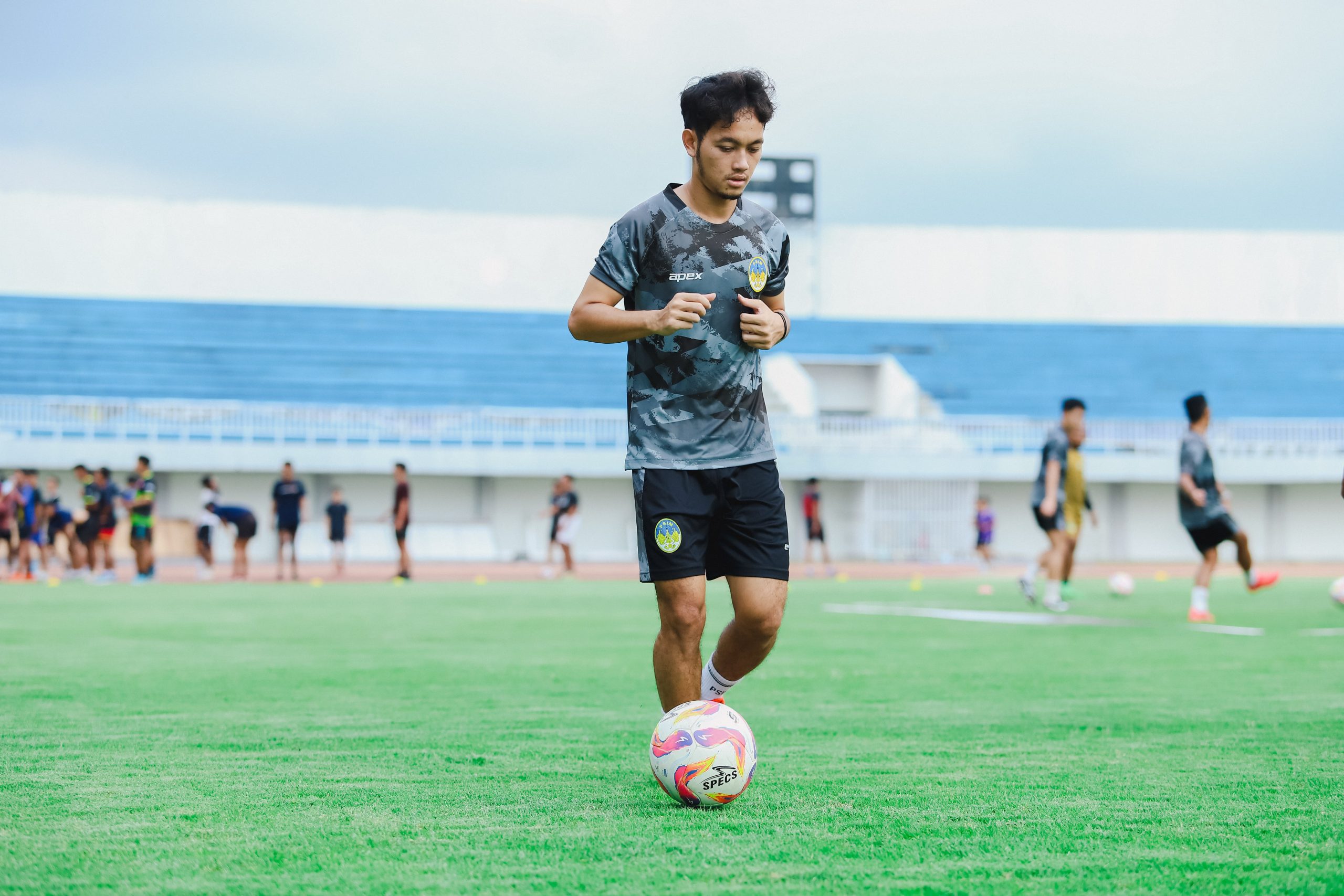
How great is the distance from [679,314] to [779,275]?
23.7 inches

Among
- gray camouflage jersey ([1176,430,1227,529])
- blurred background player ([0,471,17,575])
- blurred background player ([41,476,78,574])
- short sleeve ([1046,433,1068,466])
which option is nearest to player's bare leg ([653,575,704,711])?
gray camouflage jersey ([1176,430,1227,529])

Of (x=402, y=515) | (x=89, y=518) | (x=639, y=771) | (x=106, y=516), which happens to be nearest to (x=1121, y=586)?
(x=402, y=515)

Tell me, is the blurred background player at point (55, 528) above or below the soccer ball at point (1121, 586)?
above

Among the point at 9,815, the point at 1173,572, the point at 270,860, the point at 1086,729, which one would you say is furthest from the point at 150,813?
the point at 1173,572

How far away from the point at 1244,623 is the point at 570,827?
10307 millimetres

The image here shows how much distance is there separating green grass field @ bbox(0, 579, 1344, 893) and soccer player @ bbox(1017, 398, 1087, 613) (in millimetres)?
3575

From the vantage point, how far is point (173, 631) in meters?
11.4

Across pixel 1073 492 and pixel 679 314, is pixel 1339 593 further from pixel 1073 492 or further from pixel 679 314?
pixel 679 314

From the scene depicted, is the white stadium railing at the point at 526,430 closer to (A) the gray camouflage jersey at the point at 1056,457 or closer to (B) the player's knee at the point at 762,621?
(A) the gray camouflage jersey at the point at 1056,457

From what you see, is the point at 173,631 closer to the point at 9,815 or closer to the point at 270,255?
the point at 9,815

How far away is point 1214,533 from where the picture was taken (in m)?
12.4

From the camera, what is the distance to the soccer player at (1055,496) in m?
13.8

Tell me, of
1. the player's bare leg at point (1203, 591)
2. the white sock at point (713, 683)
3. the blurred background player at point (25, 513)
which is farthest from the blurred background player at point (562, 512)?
the white sock at point (713, 683)

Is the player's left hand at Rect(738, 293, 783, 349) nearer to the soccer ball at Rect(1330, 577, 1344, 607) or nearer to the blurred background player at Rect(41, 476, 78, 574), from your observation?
the soccer ball at Rect(1330, 577, 1344, 607)
